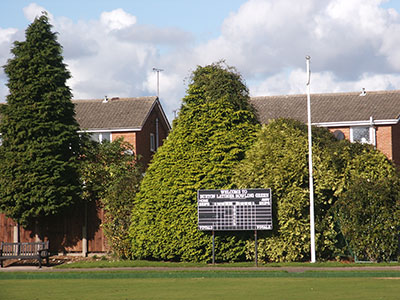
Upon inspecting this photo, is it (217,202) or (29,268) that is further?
(29,268)

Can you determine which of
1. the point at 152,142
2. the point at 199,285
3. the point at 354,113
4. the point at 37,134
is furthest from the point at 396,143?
the point at 199,285

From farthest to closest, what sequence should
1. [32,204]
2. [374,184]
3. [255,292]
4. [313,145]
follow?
[32,204]
[313,145]
[374,184]
[255,292]

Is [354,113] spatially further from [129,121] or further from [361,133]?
[129,121]

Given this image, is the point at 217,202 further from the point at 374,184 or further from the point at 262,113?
the point at 262,113

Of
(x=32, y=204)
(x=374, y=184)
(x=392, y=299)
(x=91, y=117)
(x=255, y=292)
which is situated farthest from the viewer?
(x=91, y=117)

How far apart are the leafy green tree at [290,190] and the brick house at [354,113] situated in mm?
18112

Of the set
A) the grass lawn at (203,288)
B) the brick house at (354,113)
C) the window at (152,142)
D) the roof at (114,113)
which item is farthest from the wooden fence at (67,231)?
the window at (152,142)

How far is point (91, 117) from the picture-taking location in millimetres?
47938

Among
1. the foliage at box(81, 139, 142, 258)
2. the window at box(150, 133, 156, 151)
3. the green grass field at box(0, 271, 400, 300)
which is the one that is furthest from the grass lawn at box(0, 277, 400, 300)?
the window at box(150, 133, 156, 151)

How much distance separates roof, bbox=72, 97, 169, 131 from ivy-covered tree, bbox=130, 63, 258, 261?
61.5ft

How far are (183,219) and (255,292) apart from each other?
9703 millimetres

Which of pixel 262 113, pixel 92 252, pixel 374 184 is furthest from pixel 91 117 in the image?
pixel 374 184

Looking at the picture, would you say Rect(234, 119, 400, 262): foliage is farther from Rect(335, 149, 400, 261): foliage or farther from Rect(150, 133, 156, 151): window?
Rect(150, 133, 156, 151): window

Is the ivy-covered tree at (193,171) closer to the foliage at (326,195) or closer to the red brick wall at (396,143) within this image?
the foliage at (326,195)
